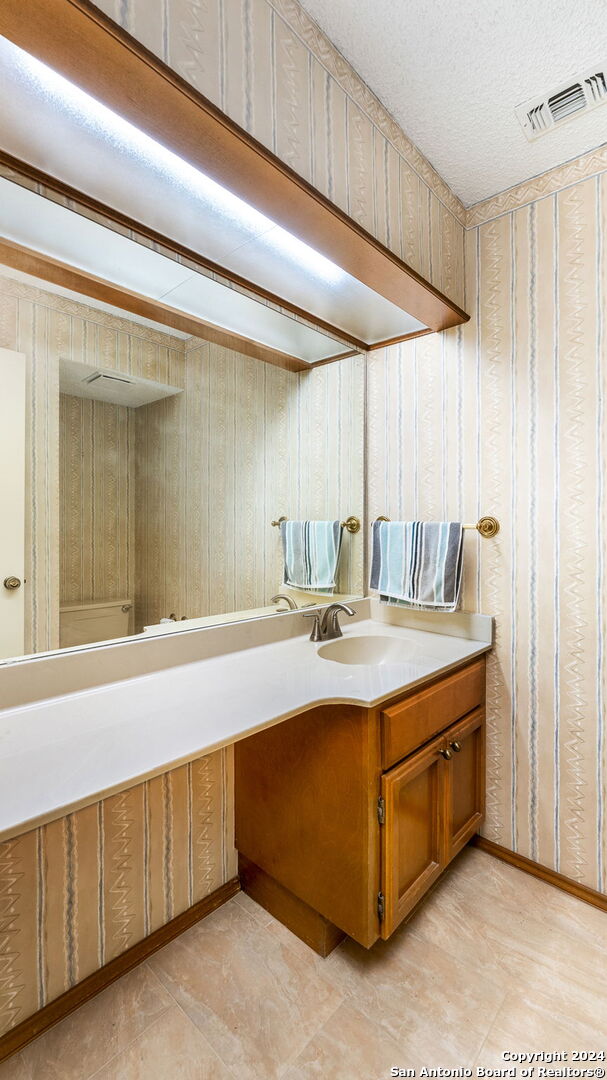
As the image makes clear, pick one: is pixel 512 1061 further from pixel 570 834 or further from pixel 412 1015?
pixel 570 834

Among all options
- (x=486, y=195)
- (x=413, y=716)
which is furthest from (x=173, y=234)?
(x=413, y=716)

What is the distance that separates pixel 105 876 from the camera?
125 centimetres

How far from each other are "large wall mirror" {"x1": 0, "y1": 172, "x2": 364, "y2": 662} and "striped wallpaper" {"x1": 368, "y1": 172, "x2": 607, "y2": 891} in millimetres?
591

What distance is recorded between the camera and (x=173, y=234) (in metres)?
1.25

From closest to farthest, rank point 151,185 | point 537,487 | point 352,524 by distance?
1. point 151,185
2. point 537,487
3. point 352,524

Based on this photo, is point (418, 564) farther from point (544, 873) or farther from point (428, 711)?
point (544, 873)

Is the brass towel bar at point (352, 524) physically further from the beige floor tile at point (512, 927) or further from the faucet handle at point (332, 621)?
the beige floor tile at point (512, 927)

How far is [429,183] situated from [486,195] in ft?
0.94

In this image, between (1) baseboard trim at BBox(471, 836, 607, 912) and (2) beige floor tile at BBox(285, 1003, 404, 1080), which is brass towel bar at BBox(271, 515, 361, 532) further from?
(2) beige floor tile at BBox(285, 1003, 404, 1080)

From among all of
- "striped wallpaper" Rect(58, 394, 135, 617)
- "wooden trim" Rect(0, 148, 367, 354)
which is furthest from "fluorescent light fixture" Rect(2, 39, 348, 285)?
"striped wallpaper" Rect(58, 394, 135, 617)

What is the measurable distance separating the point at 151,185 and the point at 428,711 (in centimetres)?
157

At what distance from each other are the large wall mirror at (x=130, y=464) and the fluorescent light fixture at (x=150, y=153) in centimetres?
20

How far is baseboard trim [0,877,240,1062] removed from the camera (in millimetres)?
1097

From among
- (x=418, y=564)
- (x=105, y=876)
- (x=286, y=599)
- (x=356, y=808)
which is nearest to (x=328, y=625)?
(x=286, y=599)
